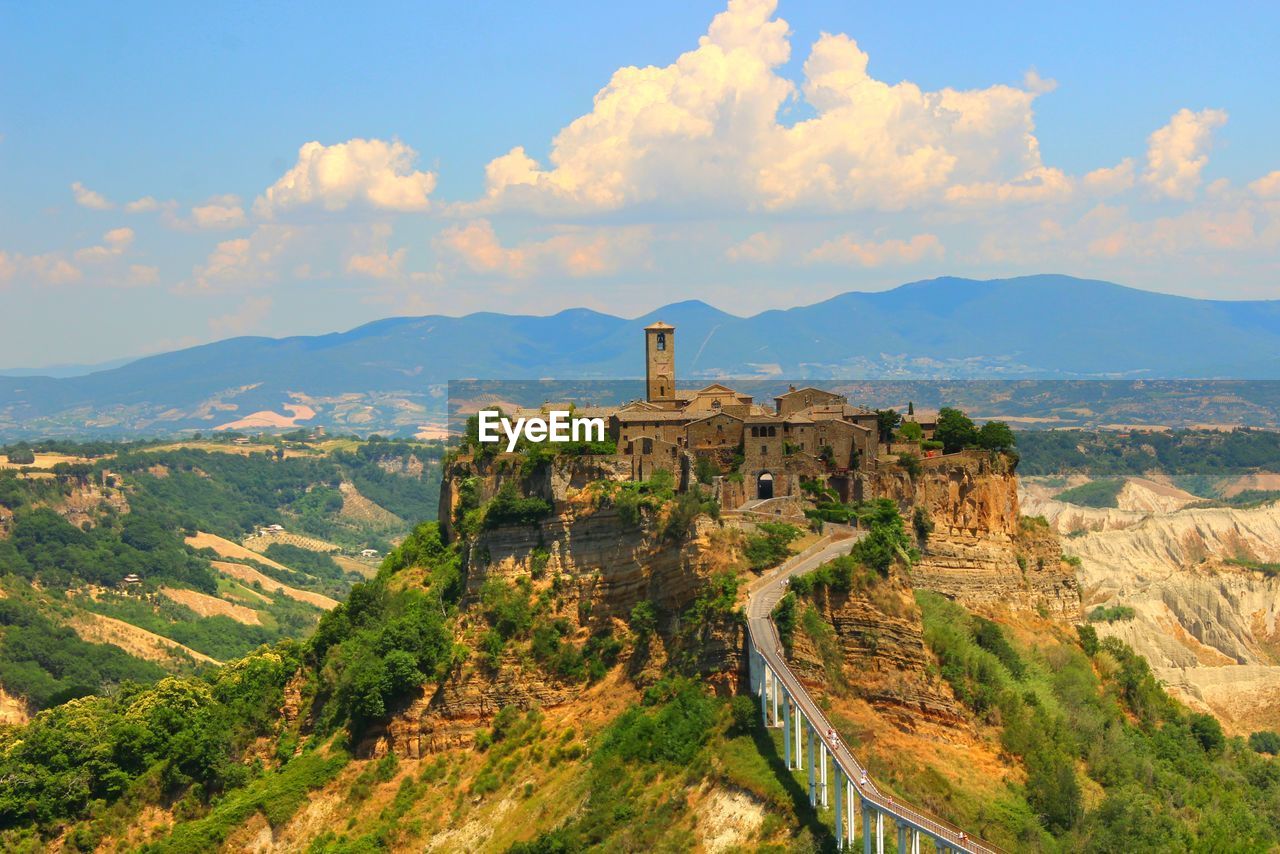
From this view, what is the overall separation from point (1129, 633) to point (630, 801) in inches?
2623

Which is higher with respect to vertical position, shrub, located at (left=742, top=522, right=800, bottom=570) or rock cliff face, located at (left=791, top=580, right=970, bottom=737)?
shrub, located at (left=742, top=522, right=800, bottom=570)

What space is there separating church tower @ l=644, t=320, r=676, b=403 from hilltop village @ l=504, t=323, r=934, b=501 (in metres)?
3.78

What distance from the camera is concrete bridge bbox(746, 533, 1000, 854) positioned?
52219 millimetres

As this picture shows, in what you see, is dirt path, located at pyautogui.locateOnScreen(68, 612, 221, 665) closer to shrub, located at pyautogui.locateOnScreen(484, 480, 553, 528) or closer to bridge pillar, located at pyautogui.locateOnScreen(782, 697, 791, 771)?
shrub, located at pyautogui.locateOnScreen(484, 480, 553, 528)

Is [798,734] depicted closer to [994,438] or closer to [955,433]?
[955,433]

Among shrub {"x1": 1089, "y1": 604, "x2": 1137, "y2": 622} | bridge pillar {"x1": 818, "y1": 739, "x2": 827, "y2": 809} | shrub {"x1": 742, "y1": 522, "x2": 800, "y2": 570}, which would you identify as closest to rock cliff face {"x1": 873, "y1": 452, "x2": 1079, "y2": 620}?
shrub {"x1": 742, "y1": 522, "x2": 800, "y2": 570}

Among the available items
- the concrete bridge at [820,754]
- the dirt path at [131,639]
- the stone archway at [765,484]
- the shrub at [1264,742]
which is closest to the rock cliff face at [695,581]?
the concrete bridge at [820,754]

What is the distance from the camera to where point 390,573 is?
88.9 m

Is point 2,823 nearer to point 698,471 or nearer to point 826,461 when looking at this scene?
point 698,471

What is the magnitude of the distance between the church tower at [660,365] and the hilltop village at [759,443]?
378 cm

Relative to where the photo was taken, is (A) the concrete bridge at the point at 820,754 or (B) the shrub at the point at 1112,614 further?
(B) the shrub at the point at 1112,614

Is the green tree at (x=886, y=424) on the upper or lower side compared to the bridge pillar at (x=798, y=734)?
upper

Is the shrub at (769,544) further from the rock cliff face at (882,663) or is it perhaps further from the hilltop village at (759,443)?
the hilltop village at (759,443)

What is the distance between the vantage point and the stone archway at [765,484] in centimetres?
7835
